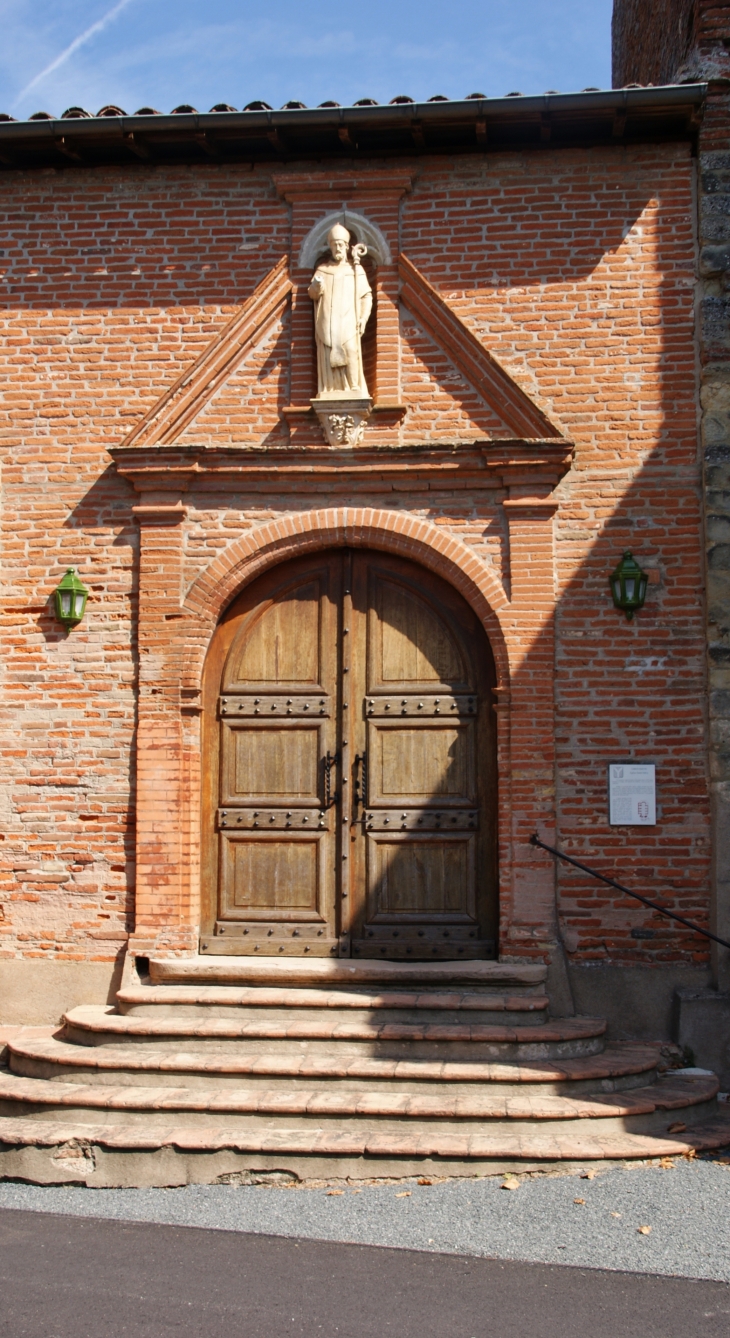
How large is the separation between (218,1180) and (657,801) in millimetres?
3575

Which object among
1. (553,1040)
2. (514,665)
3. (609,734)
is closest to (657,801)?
(609,734)

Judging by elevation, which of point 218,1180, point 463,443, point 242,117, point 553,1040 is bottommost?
point 218,1180

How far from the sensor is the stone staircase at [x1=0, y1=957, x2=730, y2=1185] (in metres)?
5.82

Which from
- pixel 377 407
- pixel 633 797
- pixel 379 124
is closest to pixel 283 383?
pixel 377 407

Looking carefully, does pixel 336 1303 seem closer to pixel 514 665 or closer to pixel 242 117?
pixel 514 665

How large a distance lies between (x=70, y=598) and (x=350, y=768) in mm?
2243

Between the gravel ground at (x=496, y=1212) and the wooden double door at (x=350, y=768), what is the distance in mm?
2151

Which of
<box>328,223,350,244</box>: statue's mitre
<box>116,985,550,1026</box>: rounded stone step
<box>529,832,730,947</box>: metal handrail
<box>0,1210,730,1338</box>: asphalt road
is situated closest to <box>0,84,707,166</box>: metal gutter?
<box>328,223,350,244</box>: statue's mitre

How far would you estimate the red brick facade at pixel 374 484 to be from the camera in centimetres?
755

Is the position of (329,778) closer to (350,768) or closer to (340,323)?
(350,768)

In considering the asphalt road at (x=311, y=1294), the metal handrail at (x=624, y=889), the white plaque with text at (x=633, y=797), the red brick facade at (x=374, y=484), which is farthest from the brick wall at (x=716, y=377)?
the asphalt road at (x=311, y=1294)

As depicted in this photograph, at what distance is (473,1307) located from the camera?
4.30m

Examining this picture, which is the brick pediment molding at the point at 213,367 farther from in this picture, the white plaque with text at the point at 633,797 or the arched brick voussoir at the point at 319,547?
the white plaque with text at the point at 633,797

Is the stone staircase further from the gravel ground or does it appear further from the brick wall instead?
the brick wall
